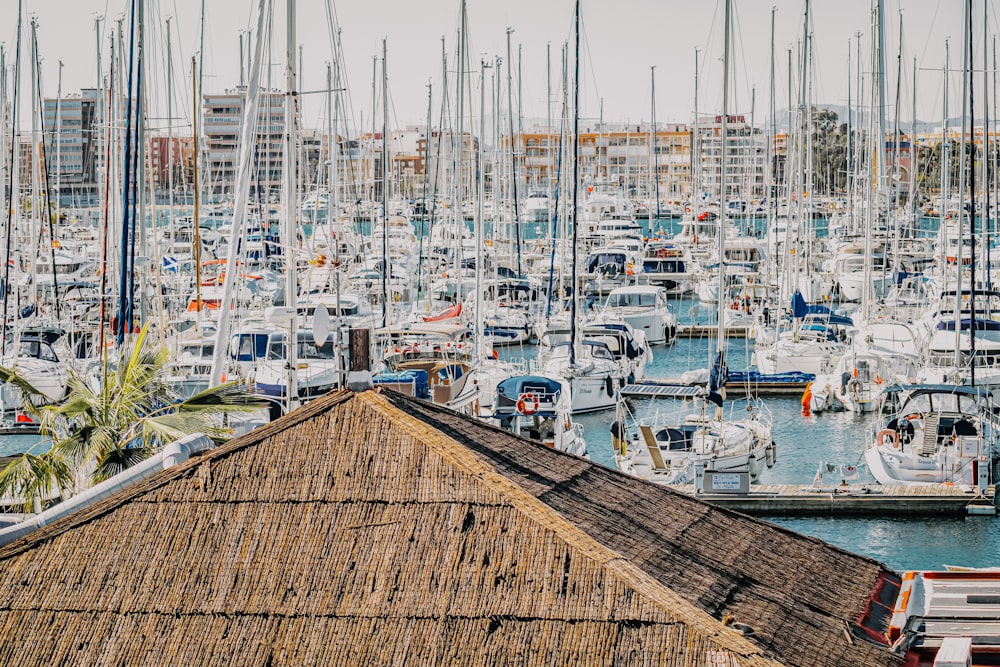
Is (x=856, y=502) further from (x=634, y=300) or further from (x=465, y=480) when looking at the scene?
(x=634, y=300)

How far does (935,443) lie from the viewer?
29.7 metres

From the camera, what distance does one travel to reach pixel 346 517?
1138 centimetres

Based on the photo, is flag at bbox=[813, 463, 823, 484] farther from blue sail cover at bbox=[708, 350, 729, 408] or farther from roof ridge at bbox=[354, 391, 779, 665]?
roof ridge at bbox=[354, 391, 779, 665]

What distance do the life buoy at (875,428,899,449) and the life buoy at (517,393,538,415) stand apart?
7720mm

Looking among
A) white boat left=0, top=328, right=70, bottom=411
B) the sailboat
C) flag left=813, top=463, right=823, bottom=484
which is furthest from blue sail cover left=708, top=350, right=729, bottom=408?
white boat left=0, top=328, right=70, bottom=411

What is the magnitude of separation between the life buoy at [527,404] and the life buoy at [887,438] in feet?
25.3

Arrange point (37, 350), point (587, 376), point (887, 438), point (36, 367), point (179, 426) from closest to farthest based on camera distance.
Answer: point (179, 426) → point (887, 438) → point (36, 367) → point (587, 376) → point (37, 350)

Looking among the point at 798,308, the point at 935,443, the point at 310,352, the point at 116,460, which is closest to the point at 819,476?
Result: the point at 935,443

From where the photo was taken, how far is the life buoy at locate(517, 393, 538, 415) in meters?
33.2

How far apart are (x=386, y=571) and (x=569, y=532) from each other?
141cm

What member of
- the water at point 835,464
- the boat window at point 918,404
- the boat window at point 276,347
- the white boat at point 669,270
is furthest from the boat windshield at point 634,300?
the boat window at point 918,404

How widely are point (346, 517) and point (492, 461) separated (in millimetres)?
1427

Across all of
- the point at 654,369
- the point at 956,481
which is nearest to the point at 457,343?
the point at 654,369

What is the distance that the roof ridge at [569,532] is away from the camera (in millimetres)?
9938
